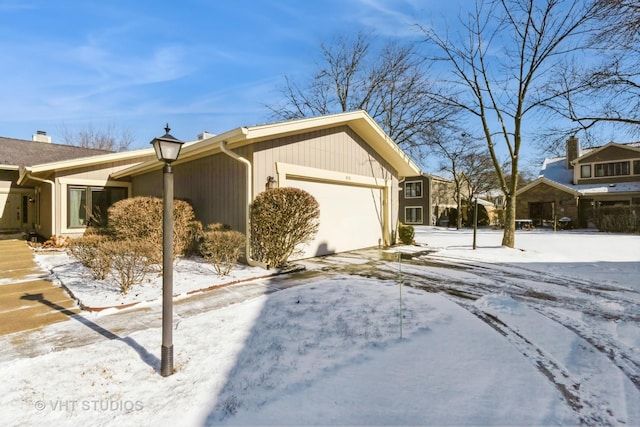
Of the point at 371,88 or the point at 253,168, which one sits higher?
the point at 371,88

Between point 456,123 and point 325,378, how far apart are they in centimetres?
1640

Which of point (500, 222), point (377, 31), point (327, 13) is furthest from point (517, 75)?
point (500, 222)

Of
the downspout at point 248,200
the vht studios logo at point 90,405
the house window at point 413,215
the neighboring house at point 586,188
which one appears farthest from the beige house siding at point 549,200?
→ the vht studios logo at point 90,405

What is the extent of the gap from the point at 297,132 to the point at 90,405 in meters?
6.79

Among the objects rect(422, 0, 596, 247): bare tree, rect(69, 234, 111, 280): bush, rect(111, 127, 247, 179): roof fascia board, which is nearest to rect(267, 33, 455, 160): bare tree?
rect(422, 0, 596, 247): bare tree

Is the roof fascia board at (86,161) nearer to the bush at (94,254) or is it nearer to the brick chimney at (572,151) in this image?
the bush at (94,254)

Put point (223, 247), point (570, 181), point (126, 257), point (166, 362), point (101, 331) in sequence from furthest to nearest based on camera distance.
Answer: point (570, 181), point (223, 247), point (126, 257), point (101, 331), point (166, 362)

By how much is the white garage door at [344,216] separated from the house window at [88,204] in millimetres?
8085

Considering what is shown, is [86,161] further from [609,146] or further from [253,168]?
[609,146]

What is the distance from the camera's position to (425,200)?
29438 millimetres

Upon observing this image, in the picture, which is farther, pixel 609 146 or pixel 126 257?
pixel 609 146

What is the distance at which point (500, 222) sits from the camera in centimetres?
2609

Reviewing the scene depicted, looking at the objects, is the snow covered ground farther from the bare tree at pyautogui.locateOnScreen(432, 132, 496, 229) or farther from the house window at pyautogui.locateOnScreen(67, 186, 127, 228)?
the bare tree at pyautogui.locateOnScreen(432, 132, 496, 229)

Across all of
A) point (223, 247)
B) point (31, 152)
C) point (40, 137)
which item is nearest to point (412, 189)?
point (223, 247)
